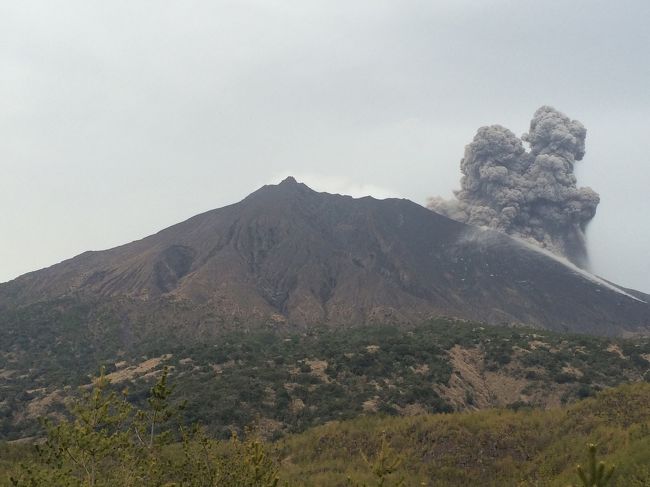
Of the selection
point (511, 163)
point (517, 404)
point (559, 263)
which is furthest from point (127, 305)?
point (511, 163)

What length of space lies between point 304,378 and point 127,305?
185 ft

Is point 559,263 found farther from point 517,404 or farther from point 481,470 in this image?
point 481,470

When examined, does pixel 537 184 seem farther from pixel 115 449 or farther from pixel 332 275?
pixel 115 449

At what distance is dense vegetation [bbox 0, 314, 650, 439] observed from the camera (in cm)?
3988

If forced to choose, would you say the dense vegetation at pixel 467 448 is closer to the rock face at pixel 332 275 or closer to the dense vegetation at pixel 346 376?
the dense vegetation at pixel 346 376

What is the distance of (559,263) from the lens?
129m

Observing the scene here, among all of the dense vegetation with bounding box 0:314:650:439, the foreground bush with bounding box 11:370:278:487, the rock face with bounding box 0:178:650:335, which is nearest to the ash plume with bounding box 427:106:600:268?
the rock face with bounding box 0:178:650:335

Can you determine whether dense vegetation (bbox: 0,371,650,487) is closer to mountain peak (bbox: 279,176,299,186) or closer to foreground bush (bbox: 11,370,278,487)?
foreground bush (bbox: 11,370,278,487)

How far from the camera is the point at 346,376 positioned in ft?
153

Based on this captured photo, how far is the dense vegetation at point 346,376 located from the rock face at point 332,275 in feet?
88.9

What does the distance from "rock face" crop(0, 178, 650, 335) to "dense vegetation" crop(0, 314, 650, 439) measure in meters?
27.1

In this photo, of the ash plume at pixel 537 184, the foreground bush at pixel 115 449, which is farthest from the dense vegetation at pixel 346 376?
the ash plume at pixel 537 184

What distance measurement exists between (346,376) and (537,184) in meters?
115

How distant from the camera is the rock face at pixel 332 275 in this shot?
309 ft
